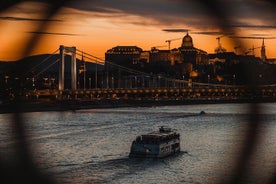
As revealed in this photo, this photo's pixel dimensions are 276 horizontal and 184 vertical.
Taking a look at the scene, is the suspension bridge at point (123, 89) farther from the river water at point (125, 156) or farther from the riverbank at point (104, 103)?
the river water at point (125, 156)

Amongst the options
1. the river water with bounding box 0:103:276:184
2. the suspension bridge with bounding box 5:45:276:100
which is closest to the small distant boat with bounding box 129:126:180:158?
the river water with bounding box 0:103:276:184

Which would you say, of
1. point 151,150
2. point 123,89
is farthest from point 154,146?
point 123,89

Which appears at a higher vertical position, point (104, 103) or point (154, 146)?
point (104, 103)

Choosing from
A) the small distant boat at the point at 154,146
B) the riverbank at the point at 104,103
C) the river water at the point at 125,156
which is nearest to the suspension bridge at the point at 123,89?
the riverbank at the point at 104,103

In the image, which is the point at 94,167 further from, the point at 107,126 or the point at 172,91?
the point at 172,91

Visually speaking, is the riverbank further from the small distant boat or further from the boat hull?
the boat hull

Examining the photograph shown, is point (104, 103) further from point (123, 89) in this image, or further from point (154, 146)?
point (154, 146)

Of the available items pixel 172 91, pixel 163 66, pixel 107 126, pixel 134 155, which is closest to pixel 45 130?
pixel 107 126

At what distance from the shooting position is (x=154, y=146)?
8.35m

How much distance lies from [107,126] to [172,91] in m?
9.40

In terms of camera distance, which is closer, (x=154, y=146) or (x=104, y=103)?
(x=154, y=146)

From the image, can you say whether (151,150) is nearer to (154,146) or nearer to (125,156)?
(154,146)

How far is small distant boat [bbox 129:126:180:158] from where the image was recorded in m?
8.26

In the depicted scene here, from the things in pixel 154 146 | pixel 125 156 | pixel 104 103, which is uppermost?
pixel 104 103
